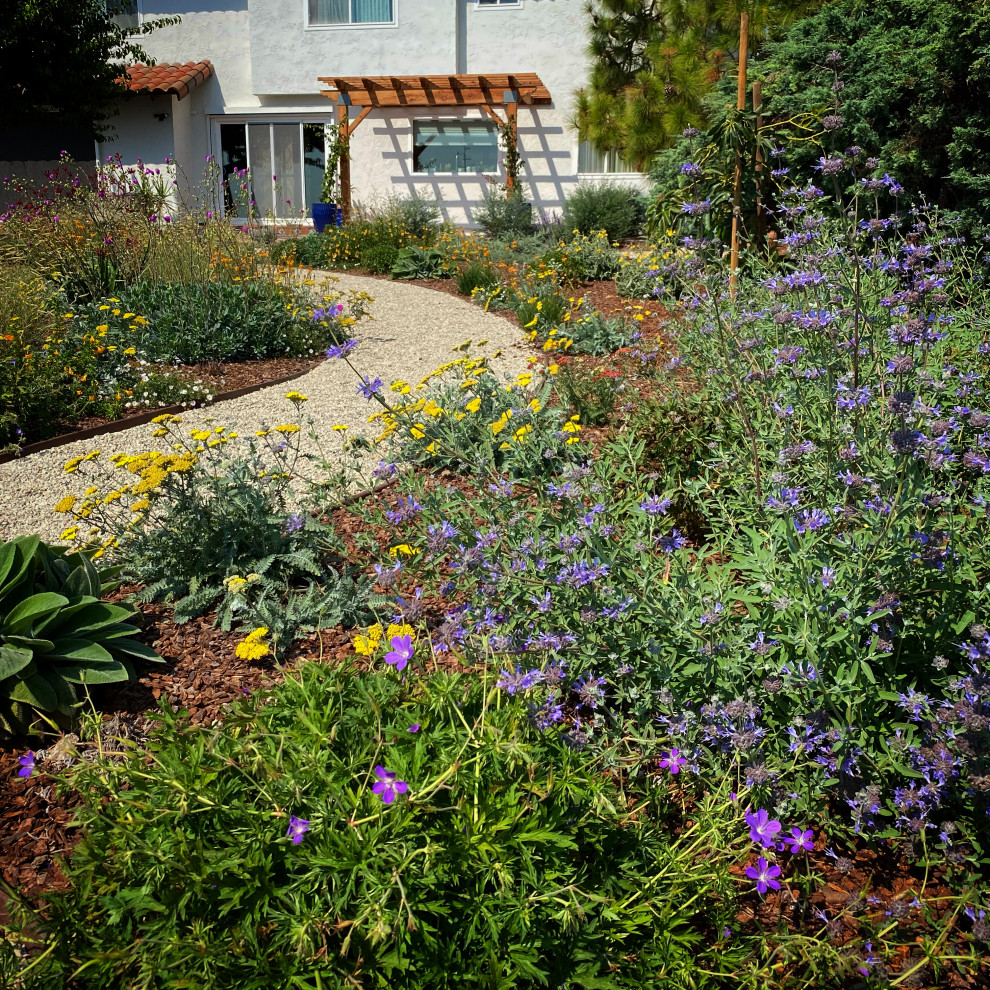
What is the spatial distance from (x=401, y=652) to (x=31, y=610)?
1530mm

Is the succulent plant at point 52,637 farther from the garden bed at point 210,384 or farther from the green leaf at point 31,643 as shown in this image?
the garden bed at point 210,384

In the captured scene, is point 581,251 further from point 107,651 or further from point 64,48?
point 64,48

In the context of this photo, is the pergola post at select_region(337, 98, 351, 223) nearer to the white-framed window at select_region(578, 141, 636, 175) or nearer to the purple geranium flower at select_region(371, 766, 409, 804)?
the white-framed window at select_region(578, 141, 636, 175)

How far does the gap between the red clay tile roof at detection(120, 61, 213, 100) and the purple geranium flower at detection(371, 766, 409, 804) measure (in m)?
19.4

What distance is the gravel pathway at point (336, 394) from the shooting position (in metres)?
4.93

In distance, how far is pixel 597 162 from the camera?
55.5ft

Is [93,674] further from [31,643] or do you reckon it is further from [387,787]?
[387,787]

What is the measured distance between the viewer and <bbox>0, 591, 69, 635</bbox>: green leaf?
2533 millimetres

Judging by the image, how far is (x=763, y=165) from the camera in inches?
262

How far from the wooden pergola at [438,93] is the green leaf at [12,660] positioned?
50.8ft

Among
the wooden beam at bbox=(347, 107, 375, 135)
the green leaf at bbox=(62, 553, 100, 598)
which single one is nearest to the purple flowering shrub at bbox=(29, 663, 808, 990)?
the green leaf at bbox=(62, 553, 100, 598)

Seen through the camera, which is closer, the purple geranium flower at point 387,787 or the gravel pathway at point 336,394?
the purple geranium flower at point 387,787

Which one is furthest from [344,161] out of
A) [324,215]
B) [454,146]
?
[454,146]

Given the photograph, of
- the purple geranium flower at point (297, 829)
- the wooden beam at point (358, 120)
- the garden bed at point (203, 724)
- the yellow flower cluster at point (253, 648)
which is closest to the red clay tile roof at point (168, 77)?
the wooden beam at point (358, 120)
